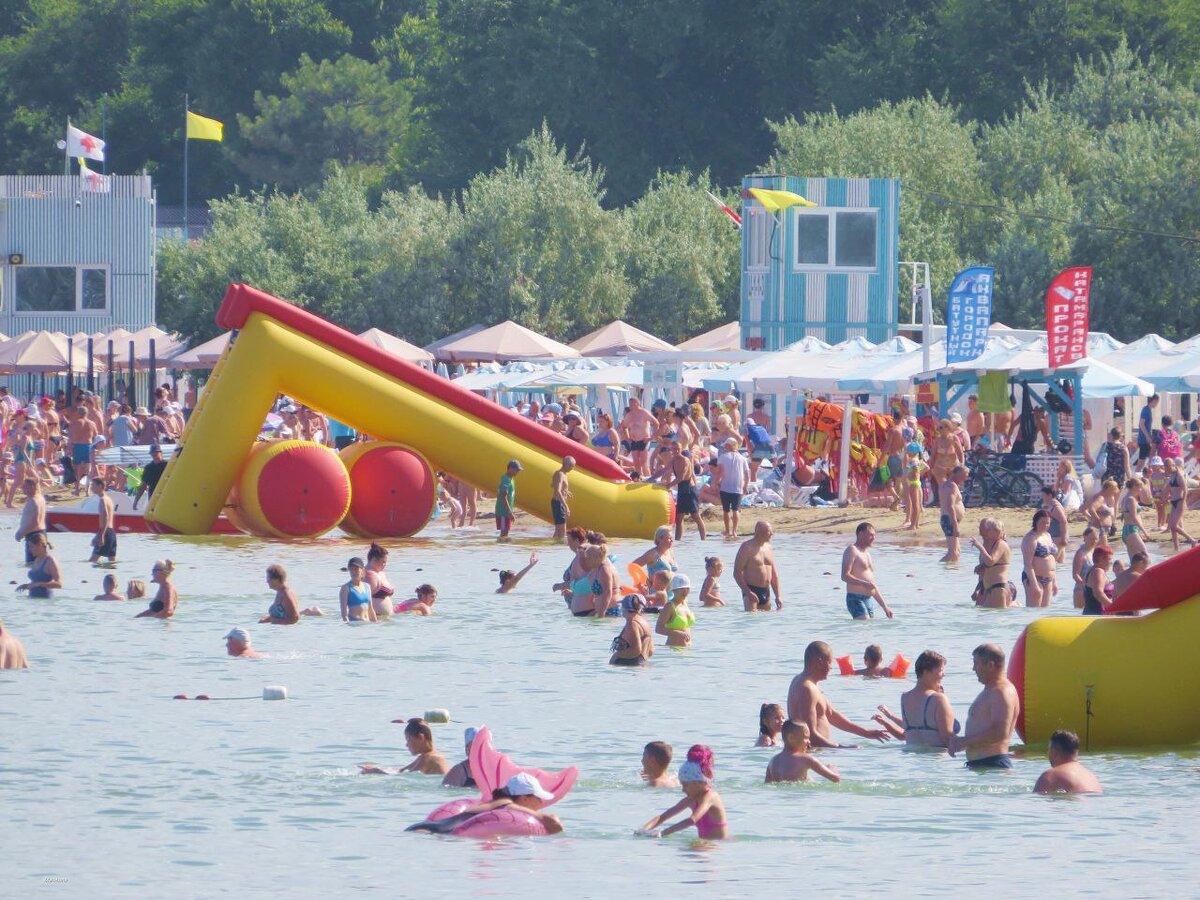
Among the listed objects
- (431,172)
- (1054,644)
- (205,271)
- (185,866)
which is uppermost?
(431,172)

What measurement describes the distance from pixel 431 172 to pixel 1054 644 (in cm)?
5762

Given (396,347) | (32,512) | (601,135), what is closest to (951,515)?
(32,512)

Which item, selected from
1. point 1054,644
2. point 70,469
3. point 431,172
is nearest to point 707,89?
point 431,172

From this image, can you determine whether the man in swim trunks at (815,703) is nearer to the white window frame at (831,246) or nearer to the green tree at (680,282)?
the white window frame at (831,246)

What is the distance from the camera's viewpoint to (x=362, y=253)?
5231 centimetres

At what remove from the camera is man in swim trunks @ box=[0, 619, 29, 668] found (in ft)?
61.8

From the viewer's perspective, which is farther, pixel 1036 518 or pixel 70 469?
pixel 70 469

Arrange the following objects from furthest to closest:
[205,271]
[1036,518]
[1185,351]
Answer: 1. [205,271]
2. [1185,351]
3. [1036,518]

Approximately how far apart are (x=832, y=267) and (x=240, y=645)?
74.0ft

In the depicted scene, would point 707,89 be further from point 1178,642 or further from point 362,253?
point 1178,642

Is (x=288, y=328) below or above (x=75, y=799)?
above

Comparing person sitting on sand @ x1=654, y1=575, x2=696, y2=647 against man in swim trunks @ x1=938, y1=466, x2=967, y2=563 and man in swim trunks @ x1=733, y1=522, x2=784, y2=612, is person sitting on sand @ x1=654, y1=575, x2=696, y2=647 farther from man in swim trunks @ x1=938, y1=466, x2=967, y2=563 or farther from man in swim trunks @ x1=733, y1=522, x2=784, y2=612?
man in swim trunks @ x1=938, y1=466, x2=967, y2=563

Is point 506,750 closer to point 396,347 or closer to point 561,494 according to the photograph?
point 561,494

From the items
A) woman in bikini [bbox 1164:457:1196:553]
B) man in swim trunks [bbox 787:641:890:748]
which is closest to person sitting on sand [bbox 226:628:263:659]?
man in swim trunks [bbox 787:641:890:748]
